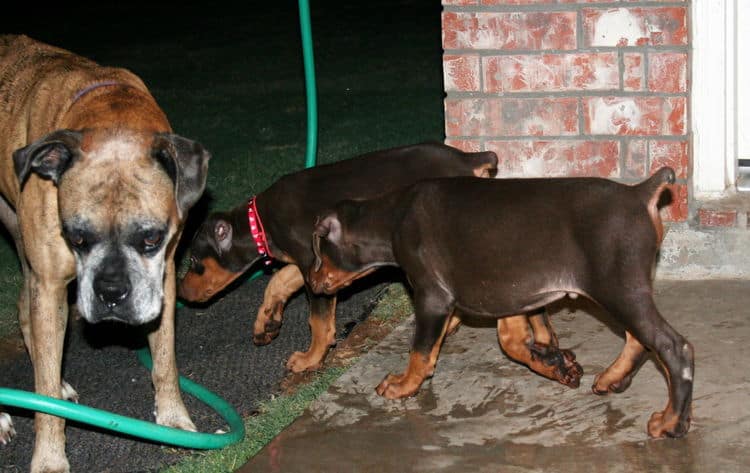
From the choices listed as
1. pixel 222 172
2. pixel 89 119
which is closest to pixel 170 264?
pixel 89 119

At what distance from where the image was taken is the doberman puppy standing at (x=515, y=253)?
15.5 ft

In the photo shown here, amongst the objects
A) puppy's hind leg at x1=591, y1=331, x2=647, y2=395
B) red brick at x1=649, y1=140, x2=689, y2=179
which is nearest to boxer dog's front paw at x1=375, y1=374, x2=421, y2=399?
puppy's hind leg at x1=591, y1=331, x2=647, y2=395

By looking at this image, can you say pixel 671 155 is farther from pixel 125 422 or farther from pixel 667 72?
pixel 125 422

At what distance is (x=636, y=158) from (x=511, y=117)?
2.55 ft

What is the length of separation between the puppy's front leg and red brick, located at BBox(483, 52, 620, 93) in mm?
2428

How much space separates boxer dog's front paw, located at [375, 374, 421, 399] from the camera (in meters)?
5.45

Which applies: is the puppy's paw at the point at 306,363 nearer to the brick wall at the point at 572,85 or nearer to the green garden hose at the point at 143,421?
the green garden hose at the point at 143,421

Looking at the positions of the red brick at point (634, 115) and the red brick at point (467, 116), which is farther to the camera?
the red brick at point (467, 116)

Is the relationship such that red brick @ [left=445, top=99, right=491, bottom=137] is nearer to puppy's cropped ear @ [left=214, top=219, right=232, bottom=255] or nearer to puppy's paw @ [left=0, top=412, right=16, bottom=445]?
puppy's cropped ear @ [left=214, top=219, right=232, bottom=255]

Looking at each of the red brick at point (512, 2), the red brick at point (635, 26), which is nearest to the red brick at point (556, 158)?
the red brick at point (635, 26)

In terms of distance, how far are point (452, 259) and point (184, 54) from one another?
46.4 ft

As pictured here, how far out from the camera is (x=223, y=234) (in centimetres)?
637

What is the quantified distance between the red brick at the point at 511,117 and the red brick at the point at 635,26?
0.42m

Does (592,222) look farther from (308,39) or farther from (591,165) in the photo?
(308,39)
